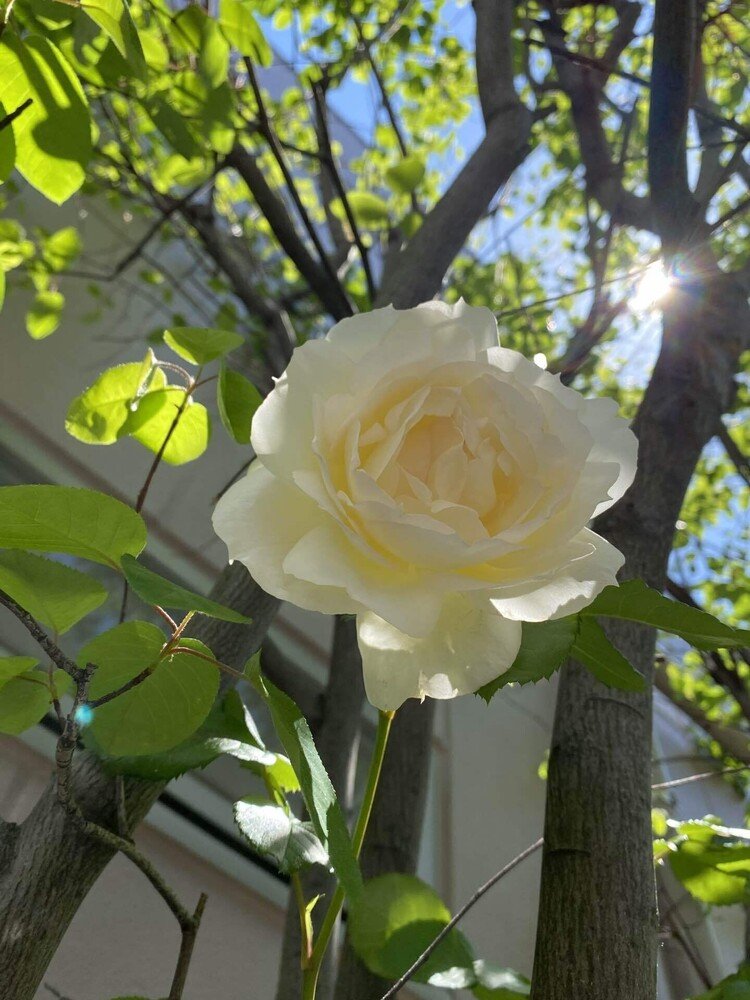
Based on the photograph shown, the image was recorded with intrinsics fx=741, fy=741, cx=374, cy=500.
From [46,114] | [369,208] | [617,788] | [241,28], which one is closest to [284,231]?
[369,208]

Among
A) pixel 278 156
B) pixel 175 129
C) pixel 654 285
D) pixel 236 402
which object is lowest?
pixel 236 402

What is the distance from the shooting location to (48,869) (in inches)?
20.5

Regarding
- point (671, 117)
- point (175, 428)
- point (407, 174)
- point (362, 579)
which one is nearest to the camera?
point (362, 579)

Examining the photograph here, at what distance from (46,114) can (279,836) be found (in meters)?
0.60

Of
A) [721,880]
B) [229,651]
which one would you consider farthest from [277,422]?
[721,880]

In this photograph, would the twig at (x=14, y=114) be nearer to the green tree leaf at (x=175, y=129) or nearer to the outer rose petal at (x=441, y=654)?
the green tree leaf at (x=175, y=129)

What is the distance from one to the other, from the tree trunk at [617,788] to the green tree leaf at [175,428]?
1.43ft

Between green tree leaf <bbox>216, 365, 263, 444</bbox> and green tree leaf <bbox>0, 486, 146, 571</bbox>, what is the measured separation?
17 centimetres

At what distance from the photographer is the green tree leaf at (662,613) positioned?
16.9 inches

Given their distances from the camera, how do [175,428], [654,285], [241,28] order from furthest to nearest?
[654,285], [241,28], [175,428]

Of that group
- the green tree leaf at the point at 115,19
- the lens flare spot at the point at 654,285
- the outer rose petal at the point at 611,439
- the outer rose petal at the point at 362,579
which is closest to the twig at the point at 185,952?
the outer rose petal at the point at 362,579

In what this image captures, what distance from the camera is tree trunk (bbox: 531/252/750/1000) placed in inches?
20.8

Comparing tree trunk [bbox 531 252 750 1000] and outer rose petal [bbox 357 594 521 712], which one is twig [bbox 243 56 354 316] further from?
outer rose petal [bbox 357 594 521 712]

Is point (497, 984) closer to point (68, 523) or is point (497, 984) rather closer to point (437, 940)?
point (437, 940)
